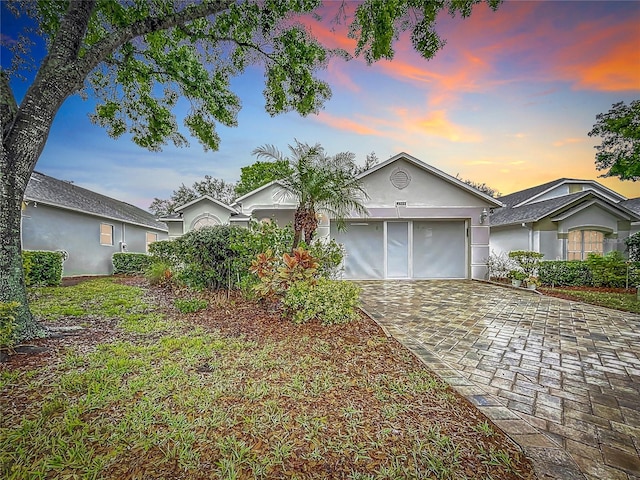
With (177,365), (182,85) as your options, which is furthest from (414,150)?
(177,365)

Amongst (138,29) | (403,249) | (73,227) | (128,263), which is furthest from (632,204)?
(73,227)

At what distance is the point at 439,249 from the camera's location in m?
12.4

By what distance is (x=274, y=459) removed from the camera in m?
1.94

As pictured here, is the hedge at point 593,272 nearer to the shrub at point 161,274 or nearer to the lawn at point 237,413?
the lawn at point 237,413

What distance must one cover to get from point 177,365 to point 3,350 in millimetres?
2388

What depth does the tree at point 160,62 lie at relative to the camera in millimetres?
3975

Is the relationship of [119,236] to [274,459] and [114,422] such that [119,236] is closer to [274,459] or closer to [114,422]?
[114,422]

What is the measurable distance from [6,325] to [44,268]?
8144 millimetres

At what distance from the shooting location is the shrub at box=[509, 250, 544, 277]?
34.0ft

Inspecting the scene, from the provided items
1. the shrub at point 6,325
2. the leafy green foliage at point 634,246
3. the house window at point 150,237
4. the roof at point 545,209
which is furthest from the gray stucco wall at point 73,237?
the leafy green foliage at point 634,246

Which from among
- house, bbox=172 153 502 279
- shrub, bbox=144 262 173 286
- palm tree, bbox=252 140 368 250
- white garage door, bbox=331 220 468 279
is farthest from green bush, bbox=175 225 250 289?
white garage door, bbox=331 220 468 279

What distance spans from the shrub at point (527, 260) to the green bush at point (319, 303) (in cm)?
868

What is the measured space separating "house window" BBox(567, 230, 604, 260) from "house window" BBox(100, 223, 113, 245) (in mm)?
23569

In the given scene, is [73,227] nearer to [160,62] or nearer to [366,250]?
[160,62]
